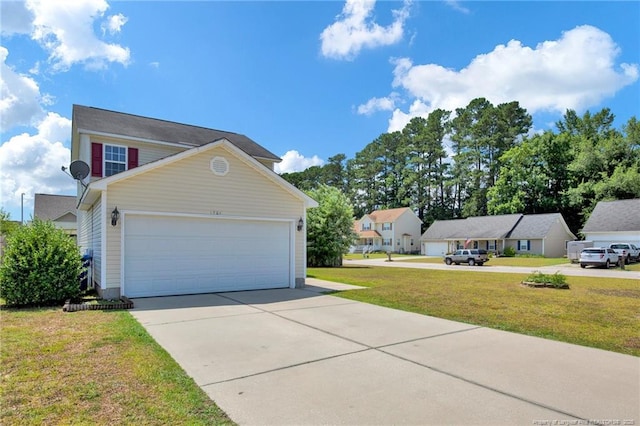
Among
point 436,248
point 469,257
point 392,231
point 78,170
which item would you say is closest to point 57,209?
point 78,170

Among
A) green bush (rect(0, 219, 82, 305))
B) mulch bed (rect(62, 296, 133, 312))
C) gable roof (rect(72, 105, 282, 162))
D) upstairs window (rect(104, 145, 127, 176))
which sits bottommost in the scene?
mulch bed (rect(62, 296, 133, 312))

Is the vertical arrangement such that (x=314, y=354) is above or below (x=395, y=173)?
below

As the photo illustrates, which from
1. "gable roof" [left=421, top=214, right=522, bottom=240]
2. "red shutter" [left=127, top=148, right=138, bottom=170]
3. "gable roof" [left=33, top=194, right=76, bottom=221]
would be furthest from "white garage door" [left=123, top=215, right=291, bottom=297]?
"gable roof" [left=421, top=214, right=522, bottom=240]

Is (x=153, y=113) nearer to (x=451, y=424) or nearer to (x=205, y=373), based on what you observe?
(x=205, y=373)

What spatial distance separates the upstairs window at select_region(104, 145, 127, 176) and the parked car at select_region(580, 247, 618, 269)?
2820cm

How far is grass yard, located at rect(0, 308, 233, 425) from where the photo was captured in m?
3.40

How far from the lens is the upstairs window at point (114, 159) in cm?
1430

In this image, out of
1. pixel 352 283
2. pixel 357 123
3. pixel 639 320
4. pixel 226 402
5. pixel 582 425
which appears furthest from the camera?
pixel 357 123

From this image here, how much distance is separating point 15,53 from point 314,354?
12833mm

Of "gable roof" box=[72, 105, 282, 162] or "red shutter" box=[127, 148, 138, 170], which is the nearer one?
"gable roof" box=[72, 105, 282, 162]

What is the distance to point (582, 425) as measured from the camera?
129 inches

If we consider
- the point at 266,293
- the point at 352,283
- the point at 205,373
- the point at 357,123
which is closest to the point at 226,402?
the point at 205,373

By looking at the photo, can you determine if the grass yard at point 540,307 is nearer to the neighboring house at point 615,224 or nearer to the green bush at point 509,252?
the neighboring house at point 615,224

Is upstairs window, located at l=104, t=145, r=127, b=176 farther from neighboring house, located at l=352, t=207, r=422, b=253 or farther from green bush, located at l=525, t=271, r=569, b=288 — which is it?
neighboring house, located at l=352, t=207, r=422, b=253
